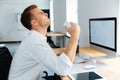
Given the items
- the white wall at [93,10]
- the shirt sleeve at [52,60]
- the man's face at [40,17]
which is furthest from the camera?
the white wall at [93,10]

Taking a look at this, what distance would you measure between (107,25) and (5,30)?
211 inches

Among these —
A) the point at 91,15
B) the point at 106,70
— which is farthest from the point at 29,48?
the point at 91,15

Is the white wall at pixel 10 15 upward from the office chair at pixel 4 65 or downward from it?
upward

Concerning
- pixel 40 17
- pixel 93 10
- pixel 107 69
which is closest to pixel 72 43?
pixel 40 17

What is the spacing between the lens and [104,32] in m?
2.02

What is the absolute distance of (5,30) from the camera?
21.9 ft

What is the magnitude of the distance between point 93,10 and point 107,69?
Result: 1.32m

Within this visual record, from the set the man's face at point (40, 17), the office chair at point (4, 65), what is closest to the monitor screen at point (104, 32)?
the man's face at point (40, 17)

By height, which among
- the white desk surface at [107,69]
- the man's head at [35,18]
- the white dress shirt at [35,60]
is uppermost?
the man's head at [35,18]

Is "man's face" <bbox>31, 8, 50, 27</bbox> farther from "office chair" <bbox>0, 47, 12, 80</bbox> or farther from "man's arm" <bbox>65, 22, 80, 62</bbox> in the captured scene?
"office chair" <bbox>0, 47, 12, 80</bbox>

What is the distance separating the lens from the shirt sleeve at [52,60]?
118cm

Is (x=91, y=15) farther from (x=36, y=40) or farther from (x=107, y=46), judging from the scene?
(x=36, y=40)

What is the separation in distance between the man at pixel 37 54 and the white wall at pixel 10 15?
17.3 ft

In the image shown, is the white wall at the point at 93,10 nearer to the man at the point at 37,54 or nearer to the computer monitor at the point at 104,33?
the computer monitor at the point at 104,33
